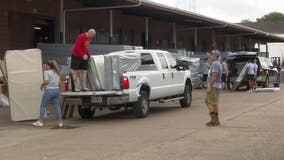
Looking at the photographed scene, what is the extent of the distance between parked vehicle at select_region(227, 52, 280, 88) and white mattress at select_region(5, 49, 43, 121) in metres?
16.1

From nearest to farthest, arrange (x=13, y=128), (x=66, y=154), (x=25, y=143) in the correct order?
(x=66, y=154)
(x=25, y=143)
(x=13, y=128)

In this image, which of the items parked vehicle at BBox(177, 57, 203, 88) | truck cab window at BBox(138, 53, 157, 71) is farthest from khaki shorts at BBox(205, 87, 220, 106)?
parked vehicle at BBox(177, 57, 203, 88)

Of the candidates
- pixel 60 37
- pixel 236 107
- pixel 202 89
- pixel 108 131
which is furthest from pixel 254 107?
pixel 202 89

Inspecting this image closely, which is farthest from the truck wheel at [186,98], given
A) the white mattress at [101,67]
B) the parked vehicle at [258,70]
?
the parked vehicle at [258,70]

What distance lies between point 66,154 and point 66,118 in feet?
21.8

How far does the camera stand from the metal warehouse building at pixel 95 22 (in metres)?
21.4

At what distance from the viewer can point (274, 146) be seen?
10.5 m

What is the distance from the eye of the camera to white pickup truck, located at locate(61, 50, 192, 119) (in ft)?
49.2

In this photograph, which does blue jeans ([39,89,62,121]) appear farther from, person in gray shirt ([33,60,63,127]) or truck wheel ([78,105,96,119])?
truck wheel ([78,105,96,119])

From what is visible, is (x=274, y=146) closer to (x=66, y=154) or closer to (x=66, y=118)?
(x=66, y=154)

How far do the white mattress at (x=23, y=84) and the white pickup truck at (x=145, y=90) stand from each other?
0.85 meters

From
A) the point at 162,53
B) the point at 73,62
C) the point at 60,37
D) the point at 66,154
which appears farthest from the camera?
the point at 60,37

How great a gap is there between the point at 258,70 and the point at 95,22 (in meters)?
8.92

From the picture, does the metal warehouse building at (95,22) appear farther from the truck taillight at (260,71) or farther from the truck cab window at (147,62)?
the truck cab window at (147,62)
